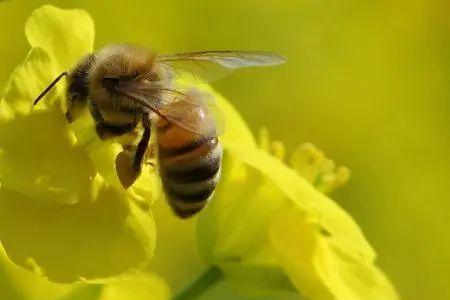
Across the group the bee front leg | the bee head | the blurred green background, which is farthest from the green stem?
the blurred green background

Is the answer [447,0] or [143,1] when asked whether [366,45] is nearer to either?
[447,0]

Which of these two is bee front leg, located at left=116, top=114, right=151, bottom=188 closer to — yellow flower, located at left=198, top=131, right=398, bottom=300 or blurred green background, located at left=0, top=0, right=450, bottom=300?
yellow flower, located at left=198, top=131, right=398, bottom=300

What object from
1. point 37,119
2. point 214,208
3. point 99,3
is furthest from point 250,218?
point 99,3

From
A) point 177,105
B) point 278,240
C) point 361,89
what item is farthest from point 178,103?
point 361,89

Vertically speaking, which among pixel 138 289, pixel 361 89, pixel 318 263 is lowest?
pixel 361 89

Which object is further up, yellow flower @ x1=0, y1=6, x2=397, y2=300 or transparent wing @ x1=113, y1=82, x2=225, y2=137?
transparent wing @ x1=113, y1=82, x2=225, y2=137

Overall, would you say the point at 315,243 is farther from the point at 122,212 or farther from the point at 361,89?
the point at 361,89
